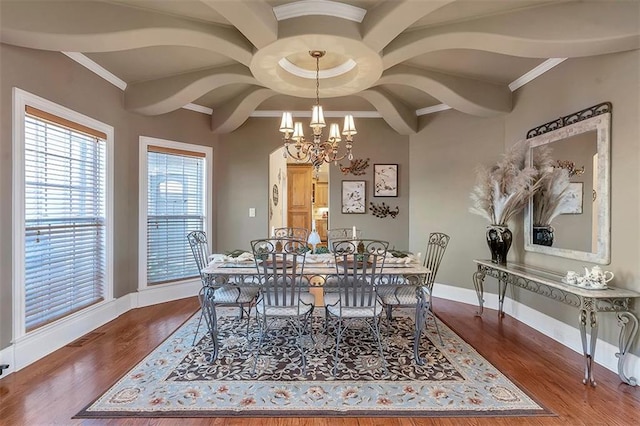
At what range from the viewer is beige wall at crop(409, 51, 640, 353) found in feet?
8.25

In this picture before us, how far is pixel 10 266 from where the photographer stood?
2.53 metres

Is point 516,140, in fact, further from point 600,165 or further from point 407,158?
point 407,158

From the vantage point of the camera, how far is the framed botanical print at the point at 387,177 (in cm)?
519

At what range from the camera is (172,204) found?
15.0 feet

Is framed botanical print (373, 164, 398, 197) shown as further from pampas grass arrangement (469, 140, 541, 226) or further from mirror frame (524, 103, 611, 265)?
mirror frame (524, 103, 611, 265)

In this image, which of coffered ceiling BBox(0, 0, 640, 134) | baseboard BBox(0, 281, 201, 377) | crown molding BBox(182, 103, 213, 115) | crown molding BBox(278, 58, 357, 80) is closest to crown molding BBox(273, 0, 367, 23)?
coffered ceiling BBox(0, 0, 640, 134)

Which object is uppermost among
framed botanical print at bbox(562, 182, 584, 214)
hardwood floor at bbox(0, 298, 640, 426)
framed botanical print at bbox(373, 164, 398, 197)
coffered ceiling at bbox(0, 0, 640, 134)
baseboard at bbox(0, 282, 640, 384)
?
coffered ceiling at bbox(0, 0, 640, 134)

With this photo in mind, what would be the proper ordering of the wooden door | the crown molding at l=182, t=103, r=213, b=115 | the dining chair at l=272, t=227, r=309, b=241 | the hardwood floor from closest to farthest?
the hardwood floor → the dining chair at l=272, t=227, r=309, b=241 → the crown molding at l=182, t=103, r=213, b=115 → the wooden door

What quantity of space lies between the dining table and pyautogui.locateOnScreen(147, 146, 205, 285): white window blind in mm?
1681

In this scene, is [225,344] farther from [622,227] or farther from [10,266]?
[622,227]

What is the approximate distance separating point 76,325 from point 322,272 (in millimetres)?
2578

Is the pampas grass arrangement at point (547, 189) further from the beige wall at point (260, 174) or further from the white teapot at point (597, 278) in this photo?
the beige wall at point (260, 174)

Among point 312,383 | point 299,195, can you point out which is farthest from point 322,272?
point 299,195

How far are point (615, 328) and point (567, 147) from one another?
1.65m
